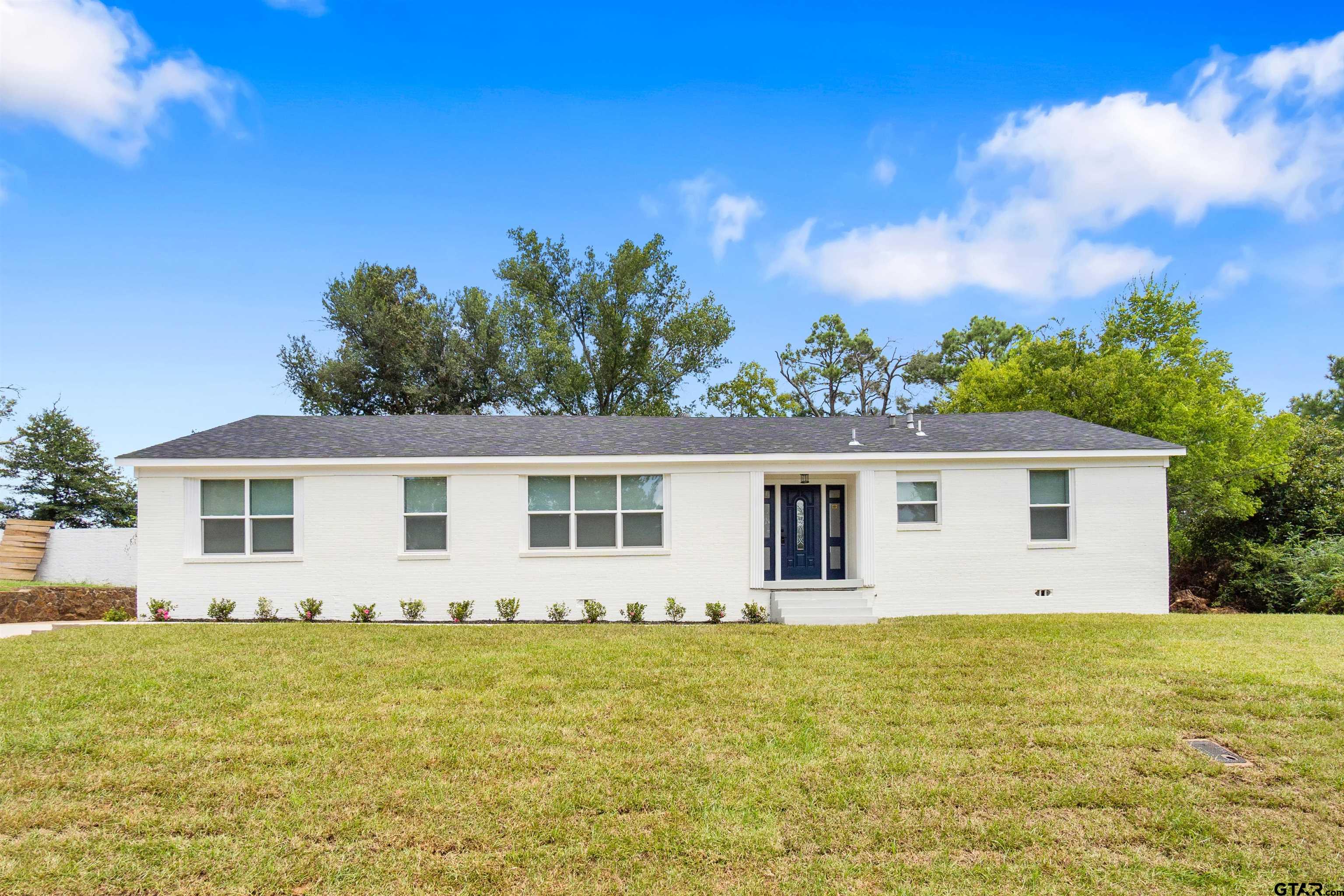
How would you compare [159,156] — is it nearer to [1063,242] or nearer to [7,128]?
[7,128]

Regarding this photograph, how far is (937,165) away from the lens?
782 inches

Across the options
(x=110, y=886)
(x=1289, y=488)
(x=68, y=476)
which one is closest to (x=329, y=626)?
Result: (x=110, y=886)

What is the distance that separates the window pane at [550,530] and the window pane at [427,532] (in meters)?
1.61

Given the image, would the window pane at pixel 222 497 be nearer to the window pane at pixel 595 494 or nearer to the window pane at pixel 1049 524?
the window pane at pixel 595 494

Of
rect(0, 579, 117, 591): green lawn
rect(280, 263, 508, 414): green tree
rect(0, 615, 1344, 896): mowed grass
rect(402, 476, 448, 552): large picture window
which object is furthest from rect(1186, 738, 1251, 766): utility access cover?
rect(280, 263, 508, 414): green tree

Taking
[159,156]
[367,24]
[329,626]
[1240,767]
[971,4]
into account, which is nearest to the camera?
[1240,767]

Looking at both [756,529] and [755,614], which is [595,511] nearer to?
[756,529]

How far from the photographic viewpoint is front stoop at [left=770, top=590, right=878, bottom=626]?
13.1 m

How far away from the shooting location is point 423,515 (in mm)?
13930

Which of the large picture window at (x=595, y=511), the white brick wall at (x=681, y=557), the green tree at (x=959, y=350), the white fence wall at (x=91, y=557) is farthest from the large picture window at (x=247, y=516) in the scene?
the green tree at (x=959, y=350)

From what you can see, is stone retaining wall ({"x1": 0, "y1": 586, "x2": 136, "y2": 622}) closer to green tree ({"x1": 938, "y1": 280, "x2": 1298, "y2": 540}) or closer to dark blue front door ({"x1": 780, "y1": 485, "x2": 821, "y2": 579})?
dark blue front door ({"x1": 780, "y1": 485, "x2": 821, "y2": 579})

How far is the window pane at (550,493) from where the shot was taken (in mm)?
14164

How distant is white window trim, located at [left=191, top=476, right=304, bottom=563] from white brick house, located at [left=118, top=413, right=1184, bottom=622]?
0.03 meters

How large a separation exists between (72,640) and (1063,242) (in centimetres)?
2646
